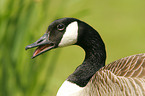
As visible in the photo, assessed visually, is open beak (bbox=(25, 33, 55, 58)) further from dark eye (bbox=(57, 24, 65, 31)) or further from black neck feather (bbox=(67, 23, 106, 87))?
black neck feather (bbox=(67, 23, 106, 87))

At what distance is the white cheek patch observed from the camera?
1908mm

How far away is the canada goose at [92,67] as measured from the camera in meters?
1.69

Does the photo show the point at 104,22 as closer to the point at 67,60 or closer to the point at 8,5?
the point at 67,60

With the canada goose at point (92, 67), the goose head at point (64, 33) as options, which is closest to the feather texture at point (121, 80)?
the canada goose at point (92, 67)

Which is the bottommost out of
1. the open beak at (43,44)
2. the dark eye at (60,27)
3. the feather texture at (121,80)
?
the feather texture at (121,80)

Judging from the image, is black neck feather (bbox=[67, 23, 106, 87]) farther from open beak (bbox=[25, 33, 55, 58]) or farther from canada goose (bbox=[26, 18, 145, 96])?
open beak (bbox=[25, 33, 55, 58])

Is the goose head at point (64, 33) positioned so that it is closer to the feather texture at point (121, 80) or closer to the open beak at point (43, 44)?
the open beak at point (43, 44)

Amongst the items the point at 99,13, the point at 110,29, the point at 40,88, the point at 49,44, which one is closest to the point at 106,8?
the point at 99,13

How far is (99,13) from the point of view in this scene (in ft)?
18.8

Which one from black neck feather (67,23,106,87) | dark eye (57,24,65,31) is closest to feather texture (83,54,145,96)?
black neck feather (67,23,106,87)

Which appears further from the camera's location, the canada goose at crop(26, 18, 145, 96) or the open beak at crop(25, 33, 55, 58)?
the open beak at crop(25, 33, 55, 58)

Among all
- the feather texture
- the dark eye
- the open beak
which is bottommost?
the feather texture

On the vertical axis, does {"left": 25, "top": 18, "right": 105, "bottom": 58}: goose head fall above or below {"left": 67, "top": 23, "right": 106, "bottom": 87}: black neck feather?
above

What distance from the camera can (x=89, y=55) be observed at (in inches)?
79.0
